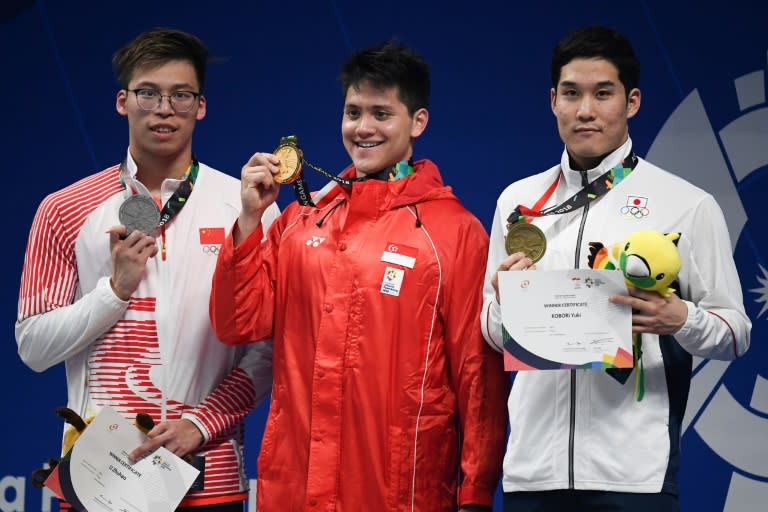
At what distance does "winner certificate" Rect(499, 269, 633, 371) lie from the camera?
2.38 meters

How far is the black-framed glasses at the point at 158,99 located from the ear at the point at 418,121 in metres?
0.59

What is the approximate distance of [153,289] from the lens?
285 centimetres

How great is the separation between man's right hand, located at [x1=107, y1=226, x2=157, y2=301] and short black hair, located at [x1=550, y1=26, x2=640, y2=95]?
112cm

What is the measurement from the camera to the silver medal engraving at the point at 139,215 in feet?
9.22

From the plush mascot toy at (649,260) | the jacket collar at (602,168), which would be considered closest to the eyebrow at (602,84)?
the jacket collar at (602,168)

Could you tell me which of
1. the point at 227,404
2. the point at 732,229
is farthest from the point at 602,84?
the point at 732,229

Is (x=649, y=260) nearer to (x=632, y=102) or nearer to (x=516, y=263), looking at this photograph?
(x=516, y=263)

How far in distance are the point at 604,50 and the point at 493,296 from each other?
64 centimetres

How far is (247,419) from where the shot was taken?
4.11 metres

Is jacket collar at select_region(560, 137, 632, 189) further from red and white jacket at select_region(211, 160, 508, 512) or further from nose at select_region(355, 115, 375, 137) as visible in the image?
nose at select_region(355, 115, 375, 137)

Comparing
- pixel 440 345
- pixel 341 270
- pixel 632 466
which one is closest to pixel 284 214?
pixel 341 270

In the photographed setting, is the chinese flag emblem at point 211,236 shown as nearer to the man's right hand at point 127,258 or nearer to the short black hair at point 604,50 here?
the man's right hand at point 127,258

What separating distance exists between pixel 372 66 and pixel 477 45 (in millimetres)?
1167

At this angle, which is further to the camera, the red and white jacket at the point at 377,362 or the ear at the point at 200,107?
the ear at the point at 200,107
